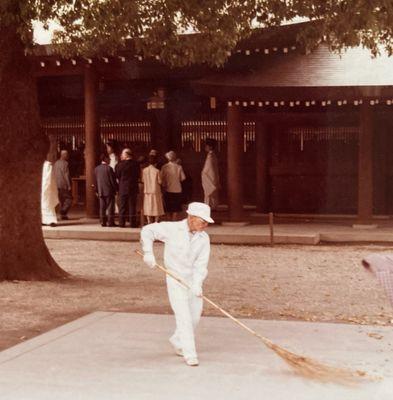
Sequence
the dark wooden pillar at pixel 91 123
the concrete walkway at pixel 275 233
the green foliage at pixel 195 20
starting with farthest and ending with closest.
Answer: the dark wooden pillar at pixel 91 123, the concrete walkway at pixel 275 233, the green foliage at pixel 195 20

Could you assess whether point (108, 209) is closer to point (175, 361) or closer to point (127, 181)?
point (127, 181)

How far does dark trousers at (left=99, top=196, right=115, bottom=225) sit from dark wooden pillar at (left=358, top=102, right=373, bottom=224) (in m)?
5.25

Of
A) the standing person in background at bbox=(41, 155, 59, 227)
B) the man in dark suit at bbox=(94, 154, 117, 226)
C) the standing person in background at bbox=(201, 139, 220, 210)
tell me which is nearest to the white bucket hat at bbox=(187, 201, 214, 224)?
the man in dark suit at bbox=(94, 154, 117, 226)

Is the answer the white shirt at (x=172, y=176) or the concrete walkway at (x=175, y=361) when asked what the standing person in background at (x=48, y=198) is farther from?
the concrete walkway at (x=175, y=361)

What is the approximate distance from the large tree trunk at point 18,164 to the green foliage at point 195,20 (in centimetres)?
57

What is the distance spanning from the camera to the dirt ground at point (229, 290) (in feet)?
30.9

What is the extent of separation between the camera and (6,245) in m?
11.6

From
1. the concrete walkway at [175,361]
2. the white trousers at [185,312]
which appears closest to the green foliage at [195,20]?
the concrete walkway at [175,361]

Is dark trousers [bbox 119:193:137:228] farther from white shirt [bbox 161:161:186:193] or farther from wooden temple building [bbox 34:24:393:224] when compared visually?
wooden temple building [bbox 34:24:393:224]

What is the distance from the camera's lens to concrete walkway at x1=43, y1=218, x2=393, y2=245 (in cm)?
1633

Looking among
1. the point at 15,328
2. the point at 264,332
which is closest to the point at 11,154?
the point at 15,328

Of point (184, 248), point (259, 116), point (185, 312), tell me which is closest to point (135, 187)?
point (259, 116)

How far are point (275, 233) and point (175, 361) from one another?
9.82 metres

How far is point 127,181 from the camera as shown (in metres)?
17.5
